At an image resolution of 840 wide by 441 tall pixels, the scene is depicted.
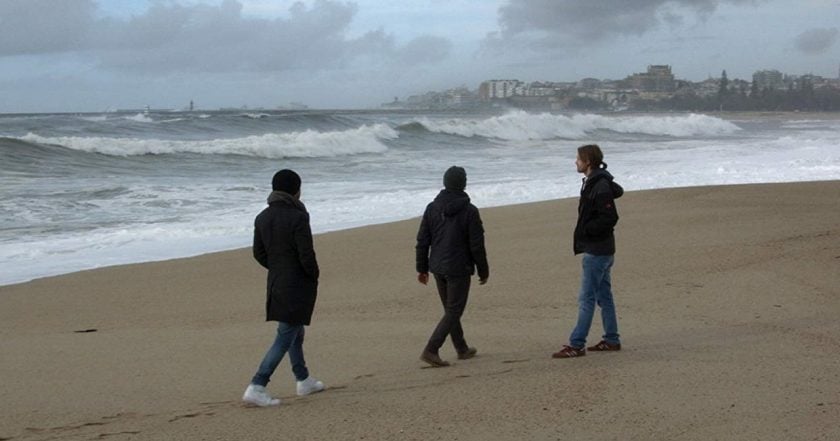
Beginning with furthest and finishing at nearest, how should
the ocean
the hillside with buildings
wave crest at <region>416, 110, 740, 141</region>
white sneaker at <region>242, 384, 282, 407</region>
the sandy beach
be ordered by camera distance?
the hillside with buildings → wave crest at <region>416, 110, 740, 141</region> → the ocean → white sneaker at <region>242, 384, 282, 407</region> → the sandy beach

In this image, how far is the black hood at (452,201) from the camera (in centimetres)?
569

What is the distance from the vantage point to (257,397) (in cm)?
495

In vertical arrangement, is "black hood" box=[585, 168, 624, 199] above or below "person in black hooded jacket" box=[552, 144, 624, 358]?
above

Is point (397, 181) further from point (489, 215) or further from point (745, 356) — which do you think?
point (745, 356)

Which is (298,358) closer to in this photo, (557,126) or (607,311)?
(607,311)

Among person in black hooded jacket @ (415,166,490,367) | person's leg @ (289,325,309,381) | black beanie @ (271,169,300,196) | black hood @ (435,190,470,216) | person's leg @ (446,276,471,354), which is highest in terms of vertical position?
black beanie @ (271,169,300,196)

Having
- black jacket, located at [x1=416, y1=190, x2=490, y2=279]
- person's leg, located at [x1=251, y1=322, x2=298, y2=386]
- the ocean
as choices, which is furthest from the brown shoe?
the ocean

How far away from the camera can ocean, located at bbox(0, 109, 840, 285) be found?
1248 cm

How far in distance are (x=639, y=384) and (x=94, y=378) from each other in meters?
3.46

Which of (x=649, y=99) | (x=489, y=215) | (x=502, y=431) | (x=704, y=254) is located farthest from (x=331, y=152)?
(x=649, y=99)

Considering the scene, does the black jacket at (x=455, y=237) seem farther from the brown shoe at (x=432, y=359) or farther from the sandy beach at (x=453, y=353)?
the sandy beach at (x=453, y=353)

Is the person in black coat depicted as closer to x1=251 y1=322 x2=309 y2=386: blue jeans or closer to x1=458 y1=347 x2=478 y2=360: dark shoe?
x1=251 y1=322 x2=309 y2=386: blue jeans

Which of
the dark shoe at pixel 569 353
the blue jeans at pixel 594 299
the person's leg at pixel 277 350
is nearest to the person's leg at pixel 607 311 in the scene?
the blue jeans at pixel 594 299

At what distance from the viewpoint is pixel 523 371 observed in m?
5.54
